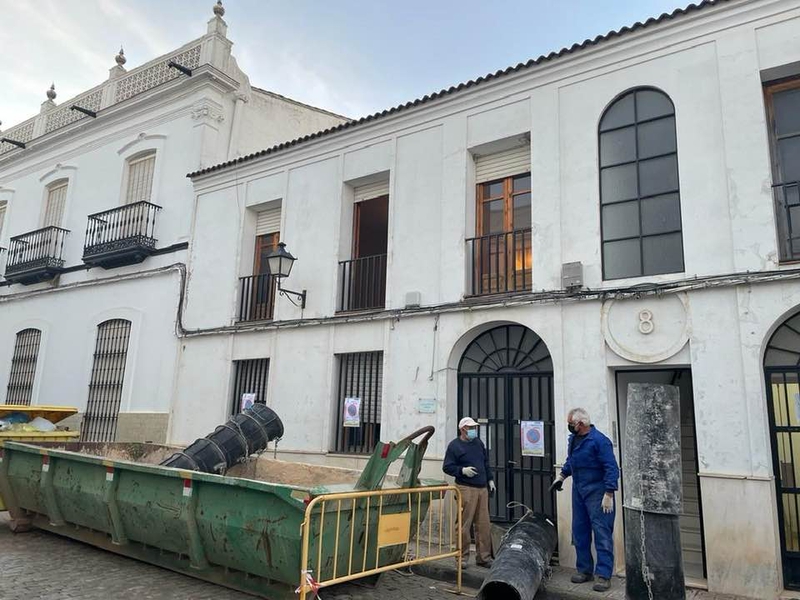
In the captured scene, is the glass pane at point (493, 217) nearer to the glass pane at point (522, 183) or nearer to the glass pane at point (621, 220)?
the glass pane at point (522, 183)

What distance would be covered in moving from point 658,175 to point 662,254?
1.07 meters

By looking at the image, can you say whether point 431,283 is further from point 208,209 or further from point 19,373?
point 19,373

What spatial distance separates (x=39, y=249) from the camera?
16.2 metres

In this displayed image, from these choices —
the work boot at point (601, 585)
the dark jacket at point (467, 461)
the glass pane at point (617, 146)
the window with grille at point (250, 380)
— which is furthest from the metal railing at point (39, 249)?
the work boot at point (601, 585)

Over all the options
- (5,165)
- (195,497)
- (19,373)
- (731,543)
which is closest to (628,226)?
(731,543)

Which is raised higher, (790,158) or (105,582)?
(790,158)

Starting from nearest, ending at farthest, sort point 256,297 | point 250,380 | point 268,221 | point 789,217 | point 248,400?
point 789,217, point 248,400, point 250,380, point 256,297, point 268,221

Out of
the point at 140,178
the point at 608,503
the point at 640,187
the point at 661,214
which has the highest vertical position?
the point at 140,178

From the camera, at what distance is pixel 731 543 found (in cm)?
665

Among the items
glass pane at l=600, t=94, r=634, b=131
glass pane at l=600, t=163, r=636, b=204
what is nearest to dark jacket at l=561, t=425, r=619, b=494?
glass pane at l=600, t=163, r=636, b=204

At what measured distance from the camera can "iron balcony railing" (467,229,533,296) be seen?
29.7 feet

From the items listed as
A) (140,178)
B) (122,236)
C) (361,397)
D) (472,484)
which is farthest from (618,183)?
(140,178)

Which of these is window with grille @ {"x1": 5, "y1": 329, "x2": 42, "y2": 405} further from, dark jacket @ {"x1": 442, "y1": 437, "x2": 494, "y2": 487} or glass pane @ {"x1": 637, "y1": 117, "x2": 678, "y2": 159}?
glass pane @ {"x1": 637, "y1": 117, "x2": 678, "y2": 159}

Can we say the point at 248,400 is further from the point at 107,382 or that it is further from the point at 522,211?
the point at 522,211
